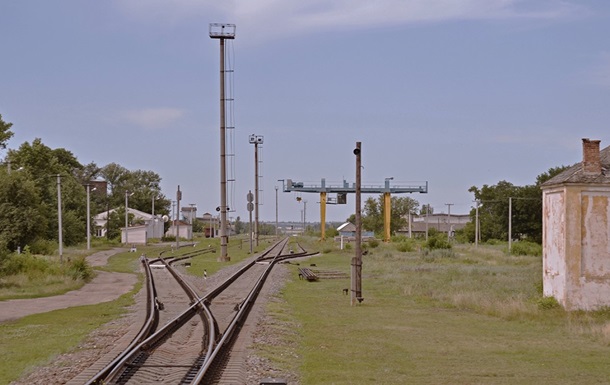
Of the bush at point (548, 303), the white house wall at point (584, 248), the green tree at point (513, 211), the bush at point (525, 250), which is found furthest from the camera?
the green tree at point (513, 211)

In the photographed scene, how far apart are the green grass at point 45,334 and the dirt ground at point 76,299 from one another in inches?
38.9

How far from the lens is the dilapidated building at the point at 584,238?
2445cm

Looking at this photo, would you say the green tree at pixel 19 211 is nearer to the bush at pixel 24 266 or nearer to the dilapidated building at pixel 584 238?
the bush at pixel 24 266

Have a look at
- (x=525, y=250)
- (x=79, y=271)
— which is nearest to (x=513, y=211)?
(x=525, y=250)

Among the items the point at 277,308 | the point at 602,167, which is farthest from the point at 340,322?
the point at 602,167

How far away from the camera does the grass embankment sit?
13500mm

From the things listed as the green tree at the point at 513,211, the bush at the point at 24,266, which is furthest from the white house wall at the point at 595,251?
the green tree at the point at 513,211

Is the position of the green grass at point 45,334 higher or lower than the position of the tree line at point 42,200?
lower

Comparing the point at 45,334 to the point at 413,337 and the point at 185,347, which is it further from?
the point at 413,337

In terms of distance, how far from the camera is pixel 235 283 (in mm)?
34344

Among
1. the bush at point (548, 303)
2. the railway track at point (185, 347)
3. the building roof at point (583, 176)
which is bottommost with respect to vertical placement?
the bush at point (548, 303)

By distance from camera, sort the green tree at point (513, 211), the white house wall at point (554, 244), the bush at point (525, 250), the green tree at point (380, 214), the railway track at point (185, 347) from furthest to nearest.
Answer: the green tree at point (380, 214)
the green tree at point (513, 211)
the bush at point (525, 250)
the white house wall at point (554, 244)
the railway track at point (185, 347)

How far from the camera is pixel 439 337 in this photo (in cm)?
1828

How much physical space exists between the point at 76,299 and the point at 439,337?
14395mm
